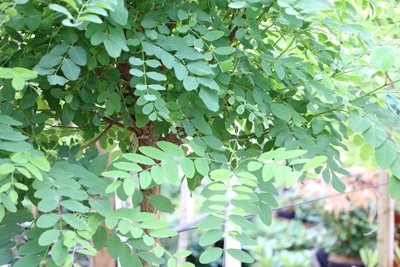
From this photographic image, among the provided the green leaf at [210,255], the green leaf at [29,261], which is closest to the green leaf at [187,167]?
the green leaf at [210,255]

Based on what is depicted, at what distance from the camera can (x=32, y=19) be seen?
737mm

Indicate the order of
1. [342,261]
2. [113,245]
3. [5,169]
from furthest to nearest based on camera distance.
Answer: [342,261] < [113,245] < [5,169]

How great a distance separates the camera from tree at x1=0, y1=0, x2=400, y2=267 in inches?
28.1

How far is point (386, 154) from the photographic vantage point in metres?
0.81

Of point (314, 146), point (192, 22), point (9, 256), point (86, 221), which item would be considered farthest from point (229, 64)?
point (9, 256)

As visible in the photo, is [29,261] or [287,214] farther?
[287,214]

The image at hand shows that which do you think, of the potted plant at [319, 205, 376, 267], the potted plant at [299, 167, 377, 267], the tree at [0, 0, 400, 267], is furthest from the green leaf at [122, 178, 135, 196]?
the potted plant at [319, 205, 376, 267]

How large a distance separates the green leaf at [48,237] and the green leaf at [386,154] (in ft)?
1.51

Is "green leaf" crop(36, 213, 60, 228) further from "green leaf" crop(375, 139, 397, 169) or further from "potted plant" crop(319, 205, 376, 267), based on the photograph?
"potted plant" crop(319, 205, 376, 267)

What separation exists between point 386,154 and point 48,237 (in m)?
0.48

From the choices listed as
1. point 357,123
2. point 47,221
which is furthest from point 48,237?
point 357,123

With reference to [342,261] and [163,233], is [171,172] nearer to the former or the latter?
[163,233]

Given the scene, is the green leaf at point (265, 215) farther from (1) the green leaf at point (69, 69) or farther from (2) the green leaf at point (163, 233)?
(1) the green leaf at point (69, 69)

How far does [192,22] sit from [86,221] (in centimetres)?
32
